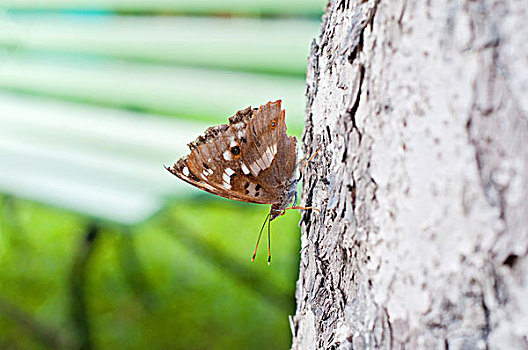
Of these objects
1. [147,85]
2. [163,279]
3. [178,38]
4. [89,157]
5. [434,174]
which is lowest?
[163,279]

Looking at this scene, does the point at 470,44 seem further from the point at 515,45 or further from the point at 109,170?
the point at 109,170

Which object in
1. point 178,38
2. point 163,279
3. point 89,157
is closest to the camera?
point 178,38

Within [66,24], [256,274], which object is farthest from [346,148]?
[256,274]

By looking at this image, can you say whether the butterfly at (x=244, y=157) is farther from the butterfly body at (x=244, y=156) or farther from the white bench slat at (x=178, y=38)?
the white bench slat at (x=178, y=38)

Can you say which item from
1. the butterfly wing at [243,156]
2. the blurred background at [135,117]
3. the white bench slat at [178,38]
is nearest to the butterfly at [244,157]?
the butterfly wing at [243,156]

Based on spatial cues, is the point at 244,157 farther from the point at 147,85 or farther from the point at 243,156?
the point at 147,85

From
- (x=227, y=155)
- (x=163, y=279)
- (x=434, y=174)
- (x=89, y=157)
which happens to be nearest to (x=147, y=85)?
(x=89, y=157)
